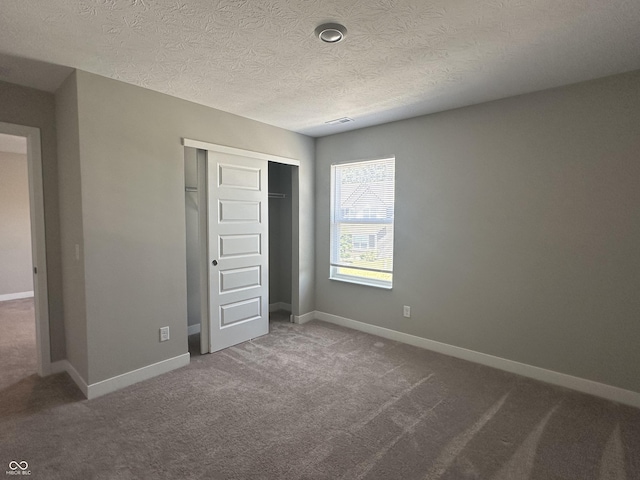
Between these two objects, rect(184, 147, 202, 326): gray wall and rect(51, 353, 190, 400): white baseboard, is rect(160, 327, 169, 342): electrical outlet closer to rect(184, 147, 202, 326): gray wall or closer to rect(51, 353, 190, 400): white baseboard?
rect(51, 353, 190, 400): white baseboard

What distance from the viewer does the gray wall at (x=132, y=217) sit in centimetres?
260

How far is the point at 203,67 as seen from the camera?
2.41 m

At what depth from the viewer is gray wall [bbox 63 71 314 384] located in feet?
8.54

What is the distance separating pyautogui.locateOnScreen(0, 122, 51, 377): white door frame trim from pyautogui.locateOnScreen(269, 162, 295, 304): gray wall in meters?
2.77

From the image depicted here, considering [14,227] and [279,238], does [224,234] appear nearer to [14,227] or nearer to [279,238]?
[279,238]

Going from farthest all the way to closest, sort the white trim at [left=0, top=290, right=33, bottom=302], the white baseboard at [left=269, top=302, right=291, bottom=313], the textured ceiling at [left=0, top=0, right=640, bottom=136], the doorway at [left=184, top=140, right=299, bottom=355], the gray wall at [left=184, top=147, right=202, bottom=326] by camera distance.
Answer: the white trim at [left=0, top=290, right=33, bottom=302]
the white baseboard at [left=269, top=302, right=291, bottom=313]
the gray wall at [left=184, top=147, right=202, bottom=326]
the doorway at [left=184, top=140, right=299, bottom=355]
the textured ceiling at [left=0, top=0, right=640, bottom=136]

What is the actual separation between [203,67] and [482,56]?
6.49ft

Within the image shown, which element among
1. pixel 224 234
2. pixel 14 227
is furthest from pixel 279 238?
pixel 14 227

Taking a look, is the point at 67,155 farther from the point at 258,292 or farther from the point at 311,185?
the point at 311,185

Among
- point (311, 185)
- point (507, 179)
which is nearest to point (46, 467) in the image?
point (311, 185)

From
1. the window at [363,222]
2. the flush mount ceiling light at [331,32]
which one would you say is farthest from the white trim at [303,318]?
the flush mount ceiling light at [331,32]

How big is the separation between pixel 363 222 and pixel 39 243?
3.29m

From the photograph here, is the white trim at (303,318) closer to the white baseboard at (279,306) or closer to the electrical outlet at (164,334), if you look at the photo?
the white baseboard at (279,306)

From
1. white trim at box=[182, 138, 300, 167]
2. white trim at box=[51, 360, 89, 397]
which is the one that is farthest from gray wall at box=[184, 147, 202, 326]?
white trim at box=[51, 360, 89, 397]
